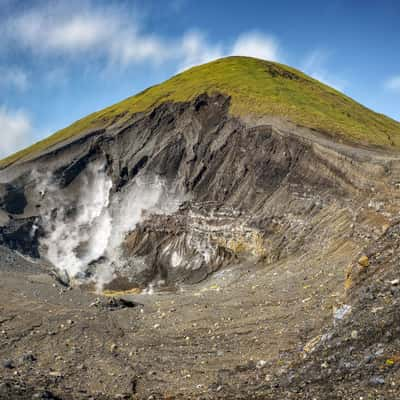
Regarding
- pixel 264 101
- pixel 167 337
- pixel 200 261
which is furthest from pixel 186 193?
pixel 167 337

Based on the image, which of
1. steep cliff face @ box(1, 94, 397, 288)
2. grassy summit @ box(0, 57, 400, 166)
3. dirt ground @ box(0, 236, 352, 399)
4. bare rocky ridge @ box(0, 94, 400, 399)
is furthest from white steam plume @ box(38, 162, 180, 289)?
dirt ground @ box(0, 236, 352, 399)

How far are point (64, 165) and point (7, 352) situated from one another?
1381 inches

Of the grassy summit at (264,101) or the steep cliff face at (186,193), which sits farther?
the grassy summit at (264,101)

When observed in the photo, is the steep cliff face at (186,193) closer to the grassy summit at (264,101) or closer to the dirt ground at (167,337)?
the grassy summit at (264,101)

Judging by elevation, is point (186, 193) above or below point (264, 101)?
below

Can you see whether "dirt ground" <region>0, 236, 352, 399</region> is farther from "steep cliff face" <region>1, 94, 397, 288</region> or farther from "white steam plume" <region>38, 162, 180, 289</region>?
"white steam plume" <region>38, 162, 180, 289</region>

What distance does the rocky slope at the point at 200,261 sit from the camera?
42.0ft

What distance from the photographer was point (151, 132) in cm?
4756

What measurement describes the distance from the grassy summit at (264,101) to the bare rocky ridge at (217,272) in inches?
93.0

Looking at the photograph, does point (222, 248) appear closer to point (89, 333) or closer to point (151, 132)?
point (89, 333)

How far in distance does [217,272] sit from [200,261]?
9.95ft

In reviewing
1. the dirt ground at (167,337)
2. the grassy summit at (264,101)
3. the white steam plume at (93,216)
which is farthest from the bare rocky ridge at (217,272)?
the grassy summit at (264,101)

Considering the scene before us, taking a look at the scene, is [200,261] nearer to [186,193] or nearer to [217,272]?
[217,272]

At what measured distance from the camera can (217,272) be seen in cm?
3069
